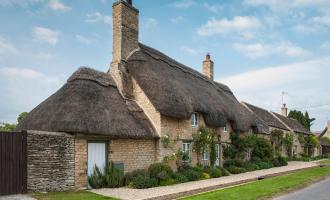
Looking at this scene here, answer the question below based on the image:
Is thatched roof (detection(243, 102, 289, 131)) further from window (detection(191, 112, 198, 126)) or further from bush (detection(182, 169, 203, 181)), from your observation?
bush (detection(182, 169, 203, 181))

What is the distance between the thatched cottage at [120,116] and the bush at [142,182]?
1248 mm

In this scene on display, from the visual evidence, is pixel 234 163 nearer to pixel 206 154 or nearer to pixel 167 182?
pixel 206 154

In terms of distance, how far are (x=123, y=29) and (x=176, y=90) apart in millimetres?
4643

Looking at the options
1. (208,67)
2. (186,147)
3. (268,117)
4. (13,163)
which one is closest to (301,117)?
(268,117)

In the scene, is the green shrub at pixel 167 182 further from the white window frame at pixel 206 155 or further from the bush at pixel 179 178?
the white window frame at pixel 206 155

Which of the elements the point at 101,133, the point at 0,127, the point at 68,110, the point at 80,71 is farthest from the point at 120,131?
the point at 0,127

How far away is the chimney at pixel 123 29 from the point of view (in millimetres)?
21297

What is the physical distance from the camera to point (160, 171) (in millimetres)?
18703

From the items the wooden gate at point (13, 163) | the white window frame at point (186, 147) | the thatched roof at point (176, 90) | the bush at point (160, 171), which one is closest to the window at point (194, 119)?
the thatched roof at point (176, 90)

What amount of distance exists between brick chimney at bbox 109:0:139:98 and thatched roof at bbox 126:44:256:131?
23.0 inches

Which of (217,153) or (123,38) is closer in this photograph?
(123,38)

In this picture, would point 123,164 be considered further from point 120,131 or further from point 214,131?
point 214,131

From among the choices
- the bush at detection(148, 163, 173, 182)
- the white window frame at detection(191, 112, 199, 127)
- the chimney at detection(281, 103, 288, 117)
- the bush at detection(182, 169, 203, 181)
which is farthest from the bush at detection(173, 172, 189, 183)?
the chimney at detection(281, 103, 288, 117)

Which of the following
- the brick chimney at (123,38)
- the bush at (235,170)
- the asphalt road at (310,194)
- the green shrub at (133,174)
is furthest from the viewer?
the bush at (235,170)
